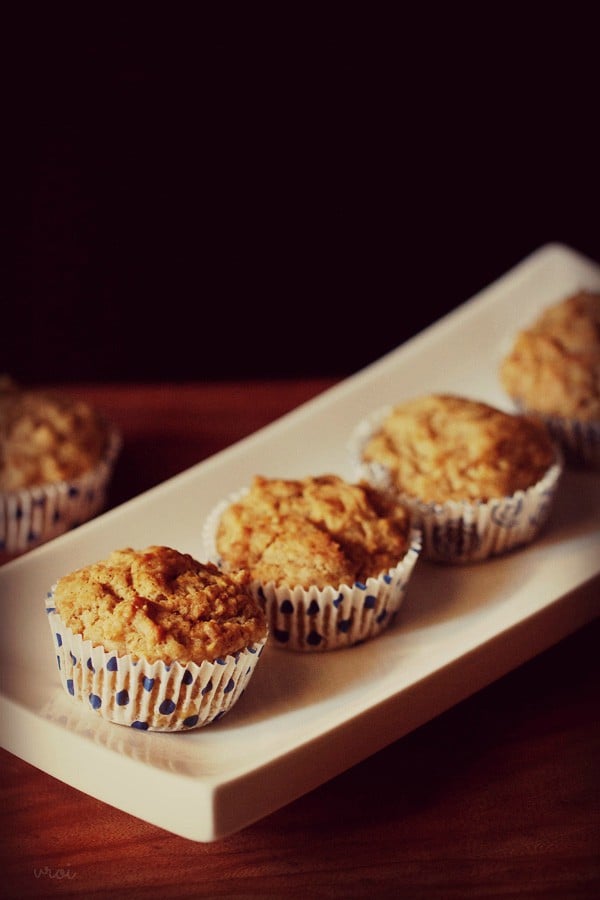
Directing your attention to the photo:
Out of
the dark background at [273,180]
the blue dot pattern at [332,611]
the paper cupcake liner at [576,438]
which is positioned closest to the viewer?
the blue dot pattern at [332,611]

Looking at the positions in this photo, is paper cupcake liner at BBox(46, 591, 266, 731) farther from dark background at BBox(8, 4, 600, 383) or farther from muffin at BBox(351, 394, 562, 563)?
dark background at BBox(8, 4, 600, 383)

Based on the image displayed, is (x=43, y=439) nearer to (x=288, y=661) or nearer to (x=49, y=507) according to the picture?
(x=49, y=507)

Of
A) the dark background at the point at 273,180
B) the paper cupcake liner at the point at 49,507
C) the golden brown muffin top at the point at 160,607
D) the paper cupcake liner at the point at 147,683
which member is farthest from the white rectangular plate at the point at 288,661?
the dark background at the point at 273,180

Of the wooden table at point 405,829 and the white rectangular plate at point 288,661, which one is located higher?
the white rectangular plate at point 288,661

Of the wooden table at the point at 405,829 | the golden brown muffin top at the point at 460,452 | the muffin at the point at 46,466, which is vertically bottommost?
the wooden table at the point at 405,829

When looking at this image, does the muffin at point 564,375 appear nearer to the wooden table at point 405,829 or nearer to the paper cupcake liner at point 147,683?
the wooden table at point 405,829

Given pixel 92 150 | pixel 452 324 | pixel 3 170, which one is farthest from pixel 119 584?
pixel 92 150

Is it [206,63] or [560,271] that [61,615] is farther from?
[206,63]

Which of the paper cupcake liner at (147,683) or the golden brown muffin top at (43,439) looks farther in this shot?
the golden brown muffin top at (43,439)
